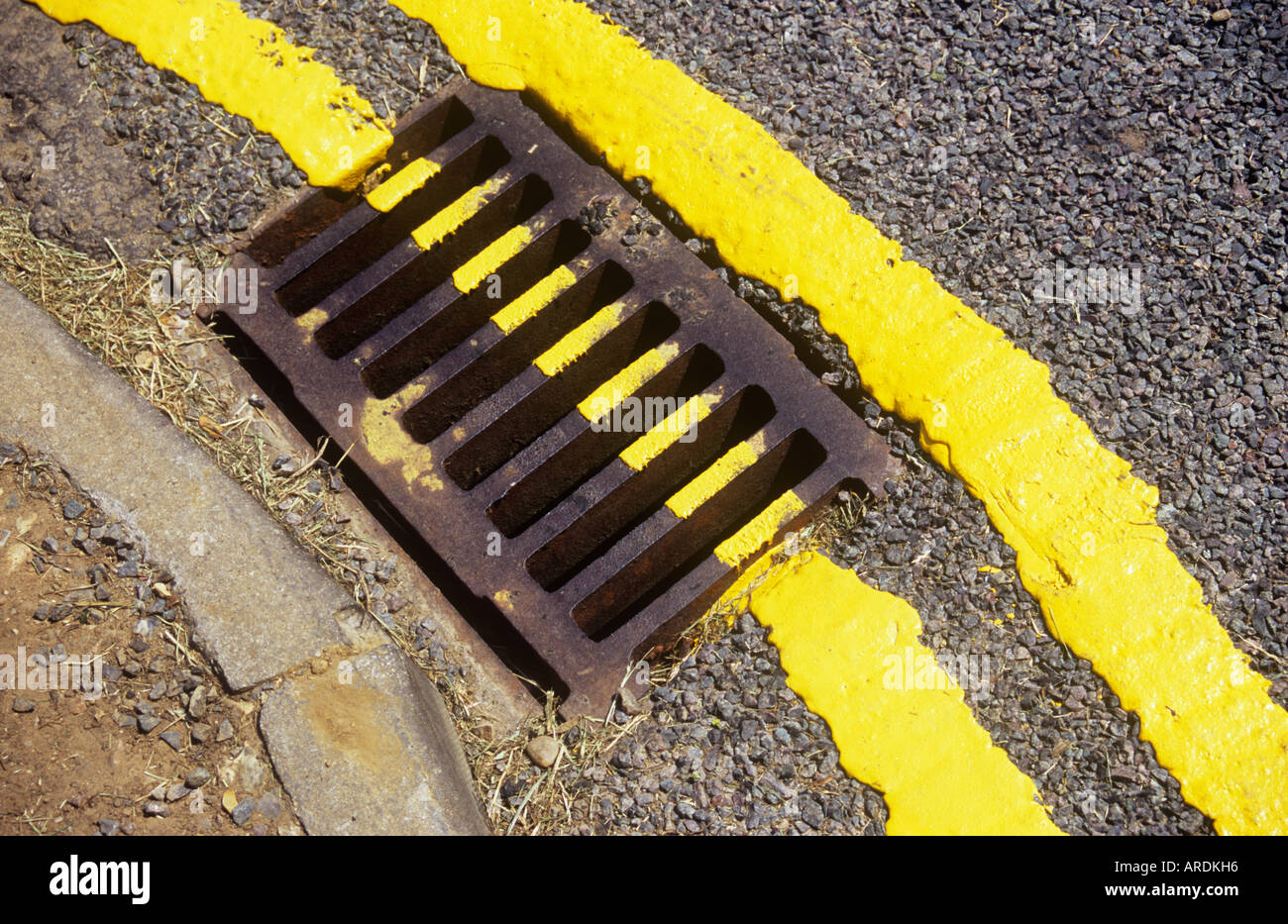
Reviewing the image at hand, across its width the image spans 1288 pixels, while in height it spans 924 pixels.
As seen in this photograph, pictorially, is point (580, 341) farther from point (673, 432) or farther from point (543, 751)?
point (543, 751)

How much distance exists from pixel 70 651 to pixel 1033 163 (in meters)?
2.31

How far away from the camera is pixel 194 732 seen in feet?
6.11

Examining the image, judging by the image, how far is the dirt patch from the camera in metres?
1.80

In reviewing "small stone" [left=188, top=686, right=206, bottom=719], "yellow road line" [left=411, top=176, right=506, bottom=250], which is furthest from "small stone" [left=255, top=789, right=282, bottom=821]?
"yellow road line" [left=411, top=176, right=506, bottom=250]

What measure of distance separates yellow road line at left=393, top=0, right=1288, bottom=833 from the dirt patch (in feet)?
4.75

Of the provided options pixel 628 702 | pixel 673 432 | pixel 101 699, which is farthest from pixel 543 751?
pixel 101 699

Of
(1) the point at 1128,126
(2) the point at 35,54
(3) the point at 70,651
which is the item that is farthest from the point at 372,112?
(1) the point at 1128,126

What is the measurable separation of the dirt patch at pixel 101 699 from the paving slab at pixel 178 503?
0.17 ft

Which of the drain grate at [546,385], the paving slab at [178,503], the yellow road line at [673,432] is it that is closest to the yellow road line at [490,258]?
the drain grate at [546,385]

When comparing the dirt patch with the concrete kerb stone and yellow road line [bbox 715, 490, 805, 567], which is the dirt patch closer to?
the concrete kerb stone

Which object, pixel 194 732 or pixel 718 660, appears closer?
pixel 194 732

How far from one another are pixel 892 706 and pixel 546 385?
1037mm

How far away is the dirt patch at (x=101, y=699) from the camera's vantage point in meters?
1.80
